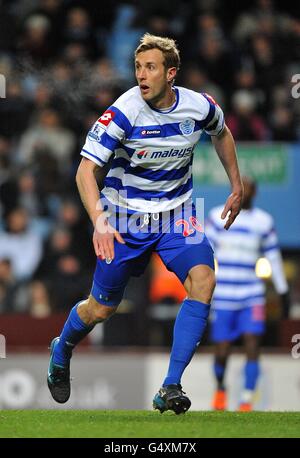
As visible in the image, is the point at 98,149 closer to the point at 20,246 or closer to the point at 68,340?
the point at 68,340

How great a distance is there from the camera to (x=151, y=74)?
718 centimetres

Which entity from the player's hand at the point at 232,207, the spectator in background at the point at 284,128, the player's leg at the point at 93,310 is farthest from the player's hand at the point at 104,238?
the spectator in background at the point at 284,128

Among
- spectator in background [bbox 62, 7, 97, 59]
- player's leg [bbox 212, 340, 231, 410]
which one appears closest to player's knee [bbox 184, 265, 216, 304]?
player's leg [bbox 212, 340, 231, 410]

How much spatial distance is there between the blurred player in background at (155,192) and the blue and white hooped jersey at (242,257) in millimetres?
4623

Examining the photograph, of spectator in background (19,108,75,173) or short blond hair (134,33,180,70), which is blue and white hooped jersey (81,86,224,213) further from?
spectator in background (19,108,75,173)

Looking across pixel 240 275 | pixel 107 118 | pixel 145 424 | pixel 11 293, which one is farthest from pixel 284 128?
pixel 145 424

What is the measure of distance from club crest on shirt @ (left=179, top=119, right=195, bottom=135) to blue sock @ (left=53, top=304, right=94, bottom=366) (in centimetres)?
134

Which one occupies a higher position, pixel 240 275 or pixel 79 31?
pixel 79 31

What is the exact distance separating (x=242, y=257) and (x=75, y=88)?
11.2 feet

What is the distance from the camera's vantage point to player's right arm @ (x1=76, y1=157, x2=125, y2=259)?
22.7 ft

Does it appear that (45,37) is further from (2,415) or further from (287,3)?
(2,415)

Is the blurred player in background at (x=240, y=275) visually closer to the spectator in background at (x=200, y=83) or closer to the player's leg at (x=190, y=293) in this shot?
the spectator in background at (x=200, y=83)

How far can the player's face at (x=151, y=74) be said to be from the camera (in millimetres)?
7172

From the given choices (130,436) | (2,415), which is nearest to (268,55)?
(2,415)
